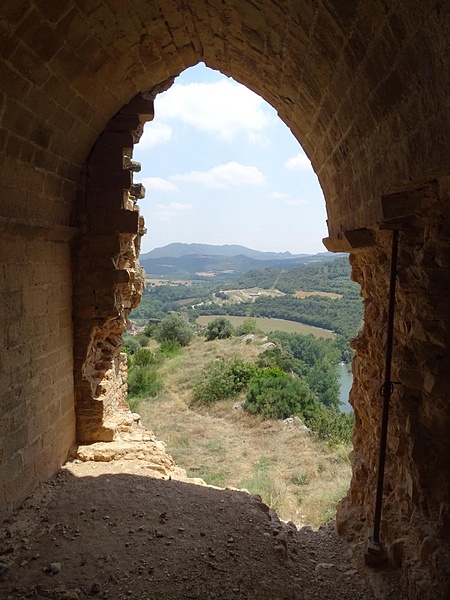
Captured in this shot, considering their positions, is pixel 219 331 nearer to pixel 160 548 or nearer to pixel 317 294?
pixel 160 548

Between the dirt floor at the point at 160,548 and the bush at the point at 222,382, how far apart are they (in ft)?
26.3

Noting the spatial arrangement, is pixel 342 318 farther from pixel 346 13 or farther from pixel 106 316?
pixel 346 13

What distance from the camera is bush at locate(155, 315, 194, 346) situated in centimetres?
2253

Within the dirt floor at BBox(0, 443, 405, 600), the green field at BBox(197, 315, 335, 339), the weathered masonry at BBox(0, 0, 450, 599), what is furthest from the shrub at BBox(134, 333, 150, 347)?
the dirt floor at BBox(0, 443, 405, 600)

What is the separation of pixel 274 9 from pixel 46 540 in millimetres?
4713

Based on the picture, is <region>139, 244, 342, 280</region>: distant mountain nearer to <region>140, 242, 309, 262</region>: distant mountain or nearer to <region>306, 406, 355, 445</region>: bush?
<region>140, 242, 309, 262</region>: distant mountain

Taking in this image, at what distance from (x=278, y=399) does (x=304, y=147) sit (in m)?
8.35

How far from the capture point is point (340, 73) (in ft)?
10.4

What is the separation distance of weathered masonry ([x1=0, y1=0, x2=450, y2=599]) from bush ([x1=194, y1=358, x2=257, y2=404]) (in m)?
6.69

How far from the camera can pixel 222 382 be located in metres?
13.8

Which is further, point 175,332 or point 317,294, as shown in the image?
point 317,294

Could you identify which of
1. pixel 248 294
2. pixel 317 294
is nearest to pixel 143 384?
pixel 317 294

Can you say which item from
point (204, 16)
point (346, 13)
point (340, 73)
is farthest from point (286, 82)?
point (346, 13)

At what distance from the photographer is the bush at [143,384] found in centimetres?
1404
